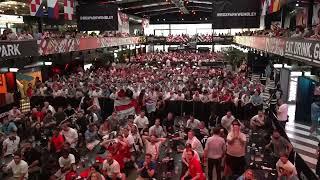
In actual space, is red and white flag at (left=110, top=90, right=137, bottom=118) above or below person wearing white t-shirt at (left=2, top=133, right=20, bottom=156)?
above

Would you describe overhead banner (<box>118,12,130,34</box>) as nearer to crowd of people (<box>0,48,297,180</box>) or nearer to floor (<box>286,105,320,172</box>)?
crowd of people (<box>0,48,297,180</box>)

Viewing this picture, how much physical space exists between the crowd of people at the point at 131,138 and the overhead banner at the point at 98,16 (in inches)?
147

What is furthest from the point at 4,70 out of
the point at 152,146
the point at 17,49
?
the point at 152,146

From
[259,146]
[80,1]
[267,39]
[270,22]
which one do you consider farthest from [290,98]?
[80,1]

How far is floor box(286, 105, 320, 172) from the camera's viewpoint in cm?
1298

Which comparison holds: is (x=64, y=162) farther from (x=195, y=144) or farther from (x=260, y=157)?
(x=260, y=157)

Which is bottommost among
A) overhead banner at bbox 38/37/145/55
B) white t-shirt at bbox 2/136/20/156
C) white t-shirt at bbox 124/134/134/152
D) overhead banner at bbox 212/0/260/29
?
white t-shirt at bbox 2/136/20/156

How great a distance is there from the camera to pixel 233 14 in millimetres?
19594

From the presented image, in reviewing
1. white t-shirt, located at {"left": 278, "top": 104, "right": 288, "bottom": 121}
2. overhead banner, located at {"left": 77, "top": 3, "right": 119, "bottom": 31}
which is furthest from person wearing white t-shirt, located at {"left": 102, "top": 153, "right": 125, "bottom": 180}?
overhead banner, located at {"left": 77, "top": 3, "right": 119, "bottom": 31}

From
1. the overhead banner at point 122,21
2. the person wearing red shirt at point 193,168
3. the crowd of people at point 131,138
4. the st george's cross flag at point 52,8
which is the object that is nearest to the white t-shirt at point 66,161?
the crowd of people at point 131,138

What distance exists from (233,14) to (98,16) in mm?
7731

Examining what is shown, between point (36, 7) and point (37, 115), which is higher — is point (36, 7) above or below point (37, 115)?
above

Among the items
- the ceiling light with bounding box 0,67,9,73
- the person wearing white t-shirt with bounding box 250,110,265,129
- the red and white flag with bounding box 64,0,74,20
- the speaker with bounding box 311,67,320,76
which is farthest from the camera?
the red and white flag with bounding box 64,0,74,20

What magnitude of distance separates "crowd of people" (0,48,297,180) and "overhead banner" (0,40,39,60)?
200cm
